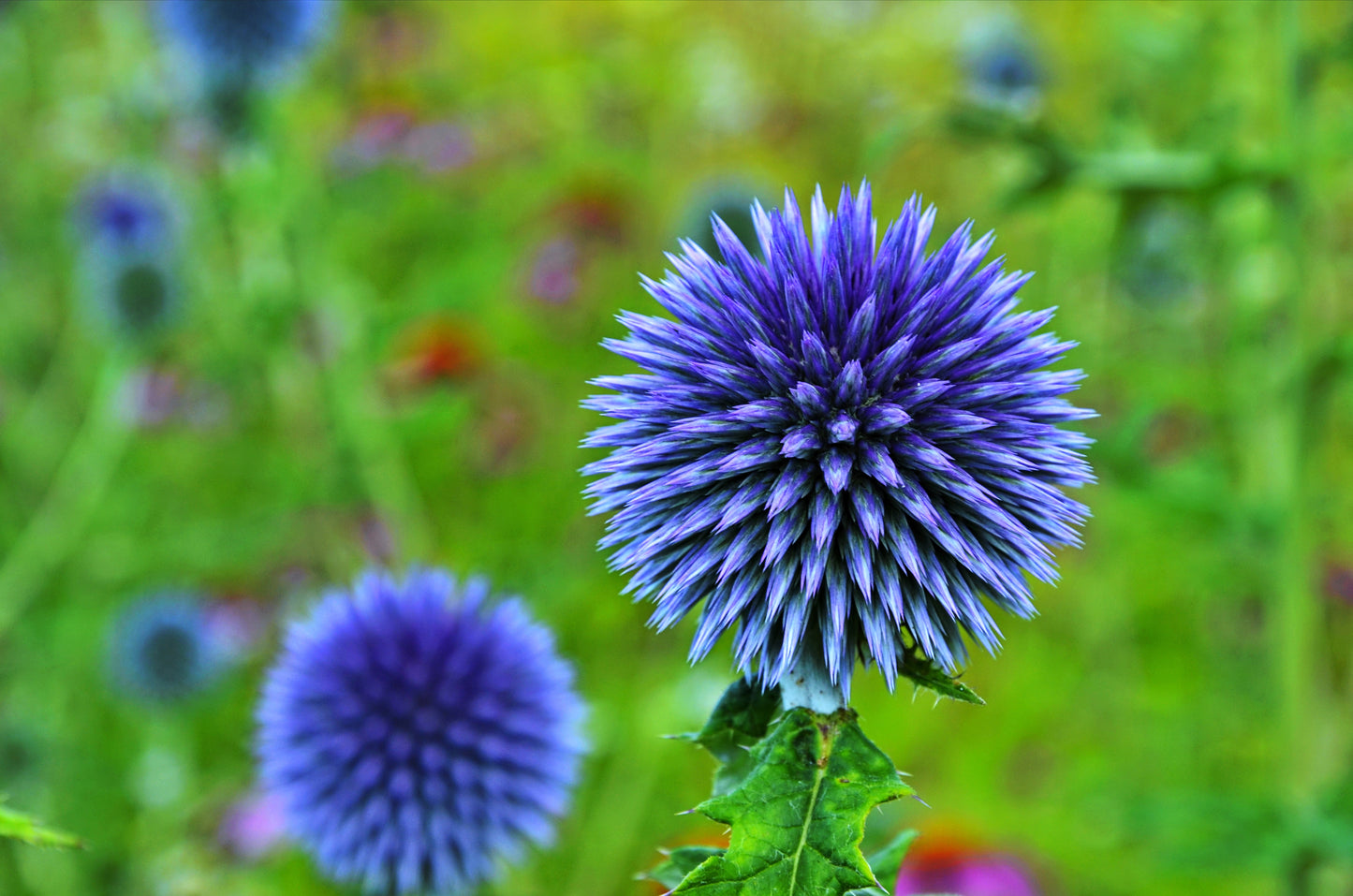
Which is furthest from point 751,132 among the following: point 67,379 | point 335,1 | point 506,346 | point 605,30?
point 67,379

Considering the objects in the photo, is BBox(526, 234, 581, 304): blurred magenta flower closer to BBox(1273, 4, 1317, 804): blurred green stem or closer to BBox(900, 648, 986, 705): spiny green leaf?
BBox(1273, 4, 1317, 804): blurred green stem

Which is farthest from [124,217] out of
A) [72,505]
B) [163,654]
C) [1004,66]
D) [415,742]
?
[1004,66]

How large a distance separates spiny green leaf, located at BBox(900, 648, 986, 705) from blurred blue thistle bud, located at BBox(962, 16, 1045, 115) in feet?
8.34

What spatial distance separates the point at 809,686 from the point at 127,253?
9.36 ft

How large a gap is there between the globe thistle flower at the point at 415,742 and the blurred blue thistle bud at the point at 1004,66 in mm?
2343

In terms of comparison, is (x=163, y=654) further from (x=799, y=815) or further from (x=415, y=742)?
(x=799, y=815)

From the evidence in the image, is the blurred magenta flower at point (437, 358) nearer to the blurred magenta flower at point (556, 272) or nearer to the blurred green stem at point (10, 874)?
the blurred magenta flower at point (556, 272)

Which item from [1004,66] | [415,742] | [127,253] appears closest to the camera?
[415,742]

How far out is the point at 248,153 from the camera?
2824mm

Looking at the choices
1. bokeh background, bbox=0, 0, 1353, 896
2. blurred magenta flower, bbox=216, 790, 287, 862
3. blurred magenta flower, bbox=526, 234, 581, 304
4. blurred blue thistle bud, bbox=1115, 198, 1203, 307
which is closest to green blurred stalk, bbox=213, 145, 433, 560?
bokeh background, bbox=0, 0, 1353, 896

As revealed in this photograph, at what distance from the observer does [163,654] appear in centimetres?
250

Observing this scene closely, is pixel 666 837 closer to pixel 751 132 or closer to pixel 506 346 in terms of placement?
pixel 506 346

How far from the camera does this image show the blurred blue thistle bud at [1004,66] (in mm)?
3260

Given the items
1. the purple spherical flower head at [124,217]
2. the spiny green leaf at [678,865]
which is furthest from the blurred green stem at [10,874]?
the spiny green leaf at [678,865]
